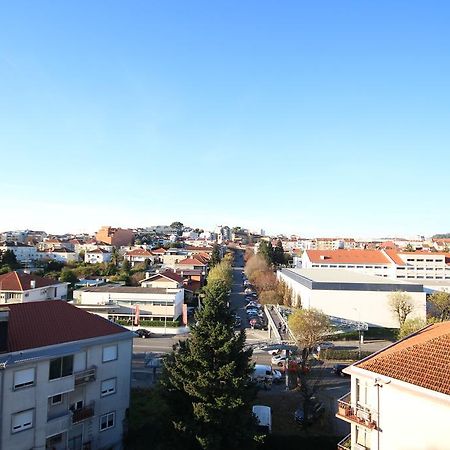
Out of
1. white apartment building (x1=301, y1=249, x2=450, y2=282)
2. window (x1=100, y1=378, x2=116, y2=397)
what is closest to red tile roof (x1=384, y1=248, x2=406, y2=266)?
white apartment building (x1=301, y1=249, x2=450, y2=282)

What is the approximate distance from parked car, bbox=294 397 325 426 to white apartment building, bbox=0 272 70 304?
28443 millimetres

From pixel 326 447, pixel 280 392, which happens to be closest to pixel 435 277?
pixel 280 392

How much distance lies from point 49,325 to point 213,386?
706cm

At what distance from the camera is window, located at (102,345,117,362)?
691 inches

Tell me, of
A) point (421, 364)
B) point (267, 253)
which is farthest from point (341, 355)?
point (267, 253)

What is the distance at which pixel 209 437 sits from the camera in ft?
47.9

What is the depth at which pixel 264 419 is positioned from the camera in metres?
19.0

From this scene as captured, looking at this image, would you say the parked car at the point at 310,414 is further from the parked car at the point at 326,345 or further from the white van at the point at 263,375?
the parked car at the point at 326,345

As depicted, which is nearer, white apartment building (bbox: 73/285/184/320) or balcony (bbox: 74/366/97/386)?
balcony (bbox: 74/366/97/386)

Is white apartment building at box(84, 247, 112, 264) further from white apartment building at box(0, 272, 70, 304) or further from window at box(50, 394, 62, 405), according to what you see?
window at box(50, 394, 62, 405)

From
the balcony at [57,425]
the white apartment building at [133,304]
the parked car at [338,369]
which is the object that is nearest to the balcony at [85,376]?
the balcony at [57,425]

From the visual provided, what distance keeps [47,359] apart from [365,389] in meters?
11.4

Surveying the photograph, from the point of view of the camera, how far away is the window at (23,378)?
14.4 metres

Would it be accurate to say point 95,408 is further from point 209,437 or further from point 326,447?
point 326,447
